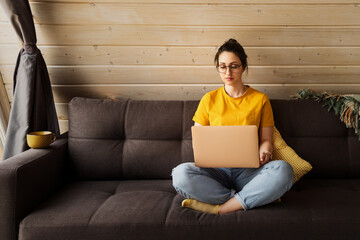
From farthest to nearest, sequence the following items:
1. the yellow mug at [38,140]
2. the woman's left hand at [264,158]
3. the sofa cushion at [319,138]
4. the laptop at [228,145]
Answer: the sofa cushion at [319,138] < the yellow mug at [38,140] < the woman's left hand at [264,158] < the laptop at [228,145]

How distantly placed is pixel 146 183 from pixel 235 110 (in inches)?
23.6

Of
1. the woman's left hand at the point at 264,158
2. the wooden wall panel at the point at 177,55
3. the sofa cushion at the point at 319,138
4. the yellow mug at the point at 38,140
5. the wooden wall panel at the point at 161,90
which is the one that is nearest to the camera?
the woman's left hand at the point at 264,158

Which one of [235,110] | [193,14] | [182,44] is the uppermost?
[193,14]

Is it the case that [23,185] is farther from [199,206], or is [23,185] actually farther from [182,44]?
[182,44]

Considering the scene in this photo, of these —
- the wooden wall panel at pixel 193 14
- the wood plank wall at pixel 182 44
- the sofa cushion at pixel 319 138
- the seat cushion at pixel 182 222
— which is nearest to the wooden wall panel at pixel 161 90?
the wood plank wall at pixel 182 44

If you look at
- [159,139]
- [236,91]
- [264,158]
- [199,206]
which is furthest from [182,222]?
[236,91]

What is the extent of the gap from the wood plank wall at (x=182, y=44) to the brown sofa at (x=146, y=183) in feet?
0.76

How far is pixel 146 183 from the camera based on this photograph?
1610mm

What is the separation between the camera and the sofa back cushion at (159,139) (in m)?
1.68

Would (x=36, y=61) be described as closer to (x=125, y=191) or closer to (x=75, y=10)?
(x=75, y=10)

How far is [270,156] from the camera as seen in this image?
147cm

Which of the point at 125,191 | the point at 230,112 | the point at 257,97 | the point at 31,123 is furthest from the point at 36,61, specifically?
the point at 257,97

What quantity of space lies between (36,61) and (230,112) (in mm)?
1126

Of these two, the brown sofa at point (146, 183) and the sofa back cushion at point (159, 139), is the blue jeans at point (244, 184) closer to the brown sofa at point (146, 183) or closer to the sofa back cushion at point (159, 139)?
the brown sofa at point (146, 183)
